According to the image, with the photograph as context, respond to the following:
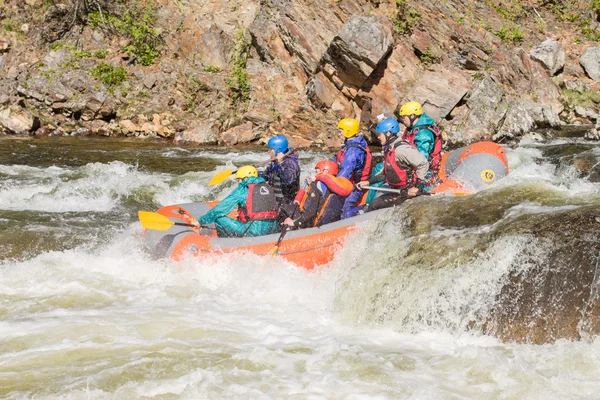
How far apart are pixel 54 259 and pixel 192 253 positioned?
1.49 m

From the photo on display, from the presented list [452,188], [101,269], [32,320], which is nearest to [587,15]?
[452,188]

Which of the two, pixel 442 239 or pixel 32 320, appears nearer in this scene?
pixel 32 320

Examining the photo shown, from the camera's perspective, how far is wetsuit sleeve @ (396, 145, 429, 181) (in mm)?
6410

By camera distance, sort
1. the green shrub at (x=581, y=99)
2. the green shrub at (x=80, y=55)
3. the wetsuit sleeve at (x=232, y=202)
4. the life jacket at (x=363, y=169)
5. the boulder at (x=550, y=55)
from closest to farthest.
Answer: the wetsuit sleeve at (x=232, y=202) → the life jacket at (x=363, y=169) → the green shrub at (x=80, y=55) → the green shrub at (x=581, y=99) → the boulder at (x=550, y=55)

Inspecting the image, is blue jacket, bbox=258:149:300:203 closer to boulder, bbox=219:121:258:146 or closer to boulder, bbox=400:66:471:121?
boulder, bbox=219:121:258:146

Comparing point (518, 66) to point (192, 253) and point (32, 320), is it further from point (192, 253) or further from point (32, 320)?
point (32, 320)

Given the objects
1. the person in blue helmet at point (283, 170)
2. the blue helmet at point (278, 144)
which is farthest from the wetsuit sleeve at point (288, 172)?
the blue helmet at point (278, 144)

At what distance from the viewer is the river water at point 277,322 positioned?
11.7ft

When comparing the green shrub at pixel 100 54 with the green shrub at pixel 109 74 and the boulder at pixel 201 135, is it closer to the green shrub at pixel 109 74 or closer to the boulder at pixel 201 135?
the green shrub at pixel 109 74

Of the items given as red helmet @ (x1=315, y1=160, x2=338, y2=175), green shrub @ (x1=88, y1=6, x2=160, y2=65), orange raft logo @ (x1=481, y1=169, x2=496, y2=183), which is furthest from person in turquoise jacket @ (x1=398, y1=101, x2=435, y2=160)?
green shrub @ (x1=88, y1=6, x2=160, y2=65)

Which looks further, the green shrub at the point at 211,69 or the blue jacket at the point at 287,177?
the green shrub at the point at 211,69

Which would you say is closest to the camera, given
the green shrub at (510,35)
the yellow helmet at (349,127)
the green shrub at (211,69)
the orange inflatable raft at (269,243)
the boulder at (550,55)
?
the orange inflatable raft at (269,243)

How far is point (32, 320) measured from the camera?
452 centimetres

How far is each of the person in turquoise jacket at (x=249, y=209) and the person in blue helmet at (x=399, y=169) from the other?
1.14m
